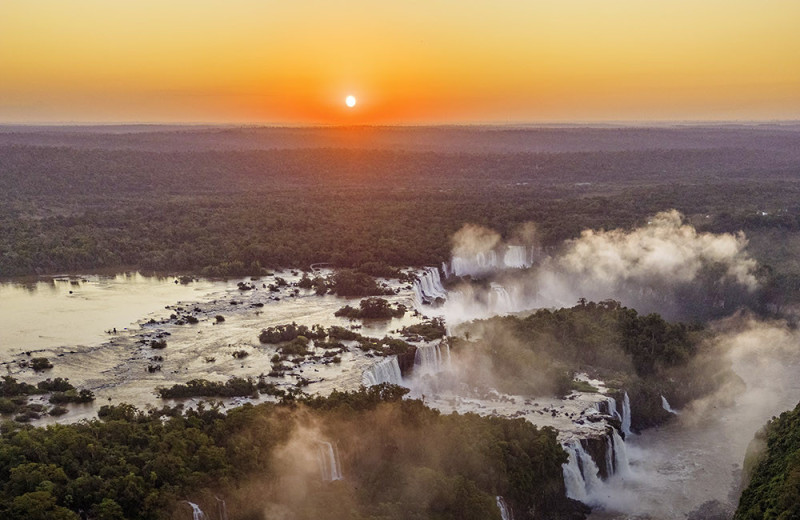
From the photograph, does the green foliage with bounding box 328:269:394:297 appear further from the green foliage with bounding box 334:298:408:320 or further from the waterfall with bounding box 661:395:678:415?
the waterfall with bounding box 661:395:678:415

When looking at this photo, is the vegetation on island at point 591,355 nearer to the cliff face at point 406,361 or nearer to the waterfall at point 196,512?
the cliff face at point 406,361

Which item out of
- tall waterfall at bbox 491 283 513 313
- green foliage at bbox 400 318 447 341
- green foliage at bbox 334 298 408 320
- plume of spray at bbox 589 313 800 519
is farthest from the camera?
tall waterfall at bbox 491 283 513 313

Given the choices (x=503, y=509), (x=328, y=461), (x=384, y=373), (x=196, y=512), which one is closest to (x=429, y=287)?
(x=384, y=373)

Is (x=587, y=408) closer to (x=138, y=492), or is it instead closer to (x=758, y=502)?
(x=758, y=502)

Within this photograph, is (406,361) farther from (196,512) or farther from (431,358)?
(196,512)

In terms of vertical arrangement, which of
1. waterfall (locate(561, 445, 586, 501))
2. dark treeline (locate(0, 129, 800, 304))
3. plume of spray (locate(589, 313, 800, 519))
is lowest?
plume of spray (locate(589, 313, 800, 519))

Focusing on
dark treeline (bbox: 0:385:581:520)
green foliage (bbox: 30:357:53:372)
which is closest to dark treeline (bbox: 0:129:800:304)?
green foliage (bbox: 30:357:53:372)
